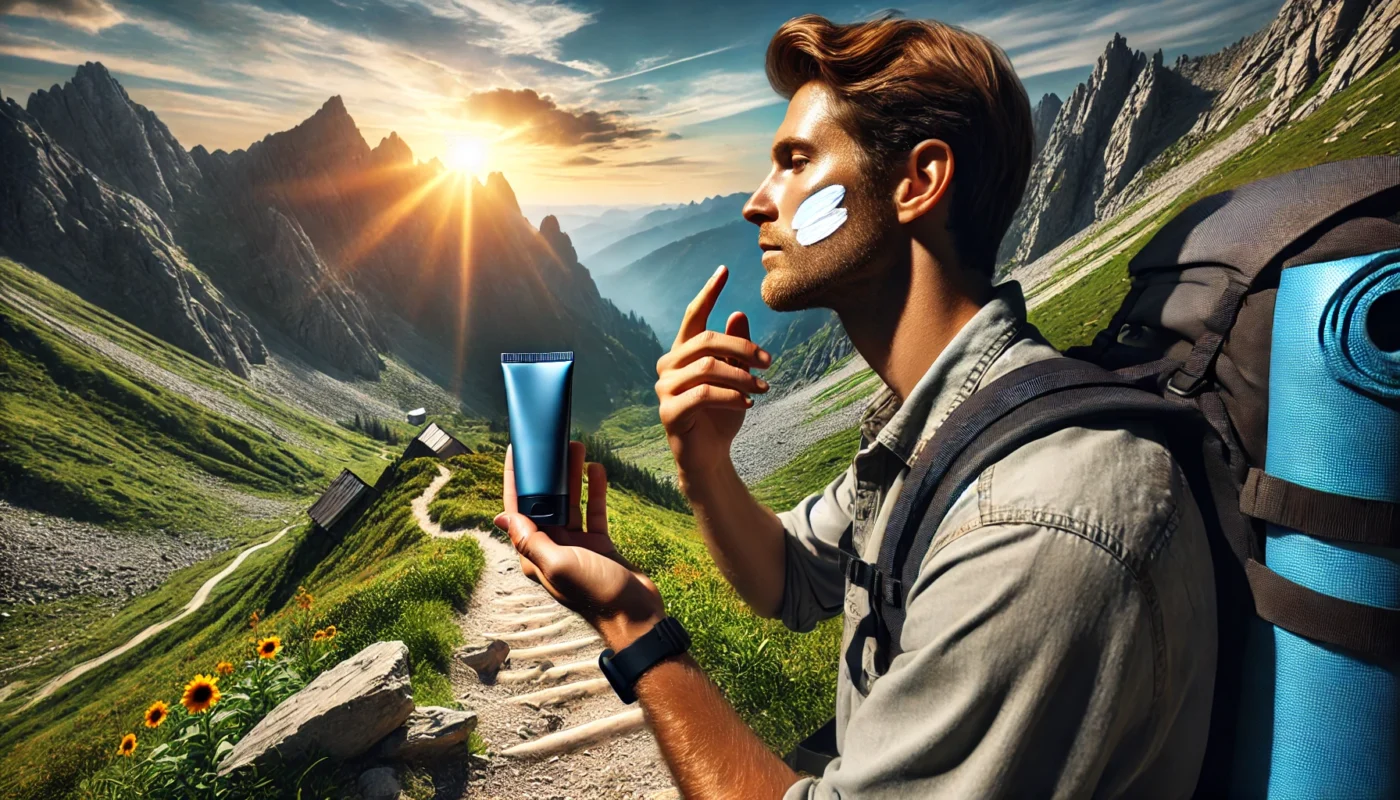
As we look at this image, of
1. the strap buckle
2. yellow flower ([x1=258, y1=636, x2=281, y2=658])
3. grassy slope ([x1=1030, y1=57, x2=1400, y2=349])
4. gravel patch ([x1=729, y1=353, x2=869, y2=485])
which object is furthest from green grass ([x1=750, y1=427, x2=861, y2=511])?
the strap buckle

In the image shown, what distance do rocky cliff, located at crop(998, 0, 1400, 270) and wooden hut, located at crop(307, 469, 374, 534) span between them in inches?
4640

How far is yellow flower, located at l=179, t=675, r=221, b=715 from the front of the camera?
6.54 metres

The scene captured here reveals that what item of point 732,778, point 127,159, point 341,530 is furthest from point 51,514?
point 732,778

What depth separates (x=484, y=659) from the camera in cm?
992

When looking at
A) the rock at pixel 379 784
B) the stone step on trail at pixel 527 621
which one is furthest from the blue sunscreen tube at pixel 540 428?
the stone step on trail at pixel 527 621

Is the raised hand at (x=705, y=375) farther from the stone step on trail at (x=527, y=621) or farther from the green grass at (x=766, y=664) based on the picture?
the stone step on trail at (x=527, y=621)

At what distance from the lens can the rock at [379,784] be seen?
661 cm

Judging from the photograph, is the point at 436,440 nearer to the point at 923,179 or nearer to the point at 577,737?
the point at 577,737

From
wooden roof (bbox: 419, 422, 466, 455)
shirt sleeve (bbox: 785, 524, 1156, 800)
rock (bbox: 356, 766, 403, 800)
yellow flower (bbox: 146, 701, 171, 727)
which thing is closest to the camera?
shirt sleeve (bbox: 785, 524, 1156, 800)

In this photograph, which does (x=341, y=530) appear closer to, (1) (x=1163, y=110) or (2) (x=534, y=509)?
(2) (x=534, y=509)

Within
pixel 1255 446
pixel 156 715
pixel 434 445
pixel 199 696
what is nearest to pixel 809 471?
pixel 434 445

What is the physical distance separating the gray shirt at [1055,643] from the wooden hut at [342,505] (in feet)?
169

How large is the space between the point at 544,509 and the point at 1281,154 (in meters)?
110

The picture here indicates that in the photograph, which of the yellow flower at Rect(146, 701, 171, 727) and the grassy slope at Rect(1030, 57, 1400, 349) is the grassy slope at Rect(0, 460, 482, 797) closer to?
the yellow flower at Rect(146, 701, 171, 727)
